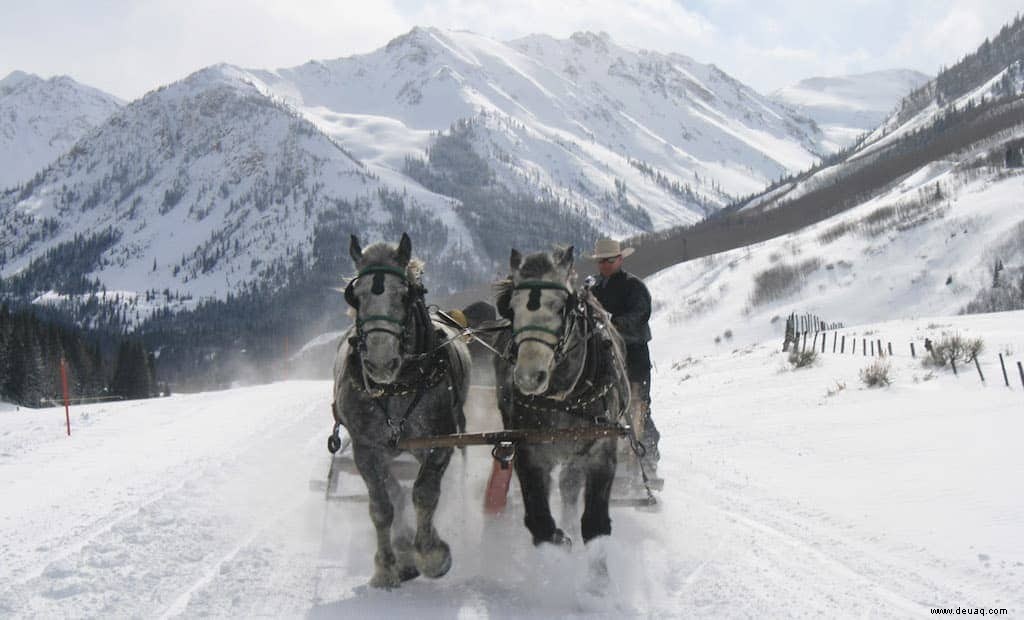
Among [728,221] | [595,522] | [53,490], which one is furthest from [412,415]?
[728,221]

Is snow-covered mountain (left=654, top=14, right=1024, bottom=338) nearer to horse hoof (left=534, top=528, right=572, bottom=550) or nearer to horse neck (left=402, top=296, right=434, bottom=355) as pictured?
horse hoof (left=534, top=528, right=572, bottom=550)

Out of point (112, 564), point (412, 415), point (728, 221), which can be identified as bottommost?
point (112, 564)

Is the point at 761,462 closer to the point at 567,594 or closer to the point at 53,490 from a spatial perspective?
the point at 567,594

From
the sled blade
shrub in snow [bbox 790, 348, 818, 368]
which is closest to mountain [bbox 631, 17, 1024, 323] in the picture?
shrub in snow [bbox 790, 348, 818, 368]

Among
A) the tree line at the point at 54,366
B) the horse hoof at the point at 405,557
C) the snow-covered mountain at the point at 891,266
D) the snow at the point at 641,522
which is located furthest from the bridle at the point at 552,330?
the tree line at the point at 54,366

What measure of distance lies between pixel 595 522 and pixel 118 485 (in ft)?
24.2

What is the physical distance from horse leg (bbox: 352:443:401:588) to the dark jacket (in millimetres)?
3196

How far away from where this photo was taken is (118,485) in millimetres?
10695

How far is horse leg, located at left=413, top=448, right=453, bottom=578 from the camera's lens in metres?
6.48

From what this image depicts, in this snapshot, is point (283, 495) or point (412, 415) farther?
point (283, 495)

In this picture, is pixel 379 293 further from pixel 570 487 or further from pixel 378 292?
pixel 570 487

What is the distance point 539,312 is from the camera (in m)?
5.74

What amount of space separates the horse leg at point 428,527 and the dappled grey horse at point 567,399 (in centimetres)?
73

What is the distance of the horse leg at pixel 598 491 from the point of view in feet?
21.5
